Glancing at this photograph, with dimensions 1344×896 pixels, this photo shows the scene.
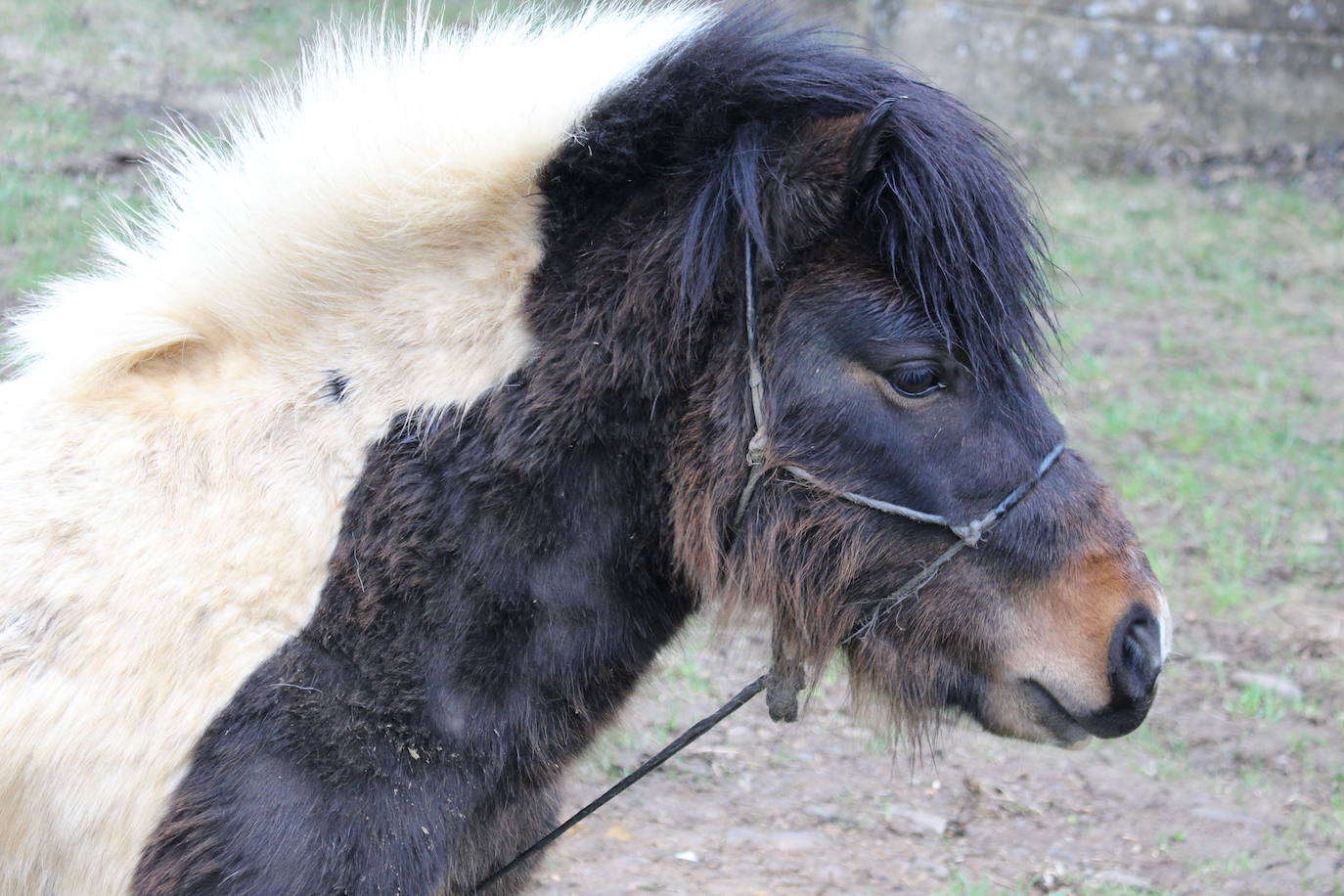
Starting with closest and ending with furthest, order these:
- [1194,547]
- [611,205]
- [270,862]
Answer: [270,862] < [611,205] < [1194,547]

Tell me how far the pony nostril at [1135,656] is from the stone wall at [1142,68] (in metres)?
9.15

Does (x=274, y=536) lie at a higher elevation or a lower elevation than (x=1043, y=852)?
higher

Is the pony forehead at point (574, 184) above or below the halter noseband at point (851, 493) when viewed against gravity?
above

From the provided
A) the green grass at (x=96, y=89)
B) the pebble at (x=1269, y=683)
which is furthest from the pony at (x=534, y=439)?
the green grass at (x=96, y=89)

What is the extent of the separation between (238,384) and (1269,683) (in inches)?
157

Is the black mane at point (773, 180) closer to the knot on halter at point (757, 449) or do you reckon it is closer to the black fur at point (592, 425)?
the black fur at point (592, 425)

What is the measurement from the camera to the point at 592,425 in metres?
2.08

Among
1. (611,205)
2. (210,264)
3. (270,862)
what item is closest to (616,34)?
(611,205)

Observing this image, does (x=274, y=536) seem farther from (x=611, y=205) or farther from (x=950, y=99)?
(x=950, y=99)

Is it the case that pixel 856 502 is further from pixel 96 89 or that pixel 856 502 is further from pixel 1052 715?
pixel 96 89

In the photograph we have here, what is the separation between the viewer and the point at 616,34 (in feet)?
7.42

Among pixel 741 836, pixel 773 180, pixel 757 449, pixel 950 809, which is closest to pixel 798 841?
pixel 741 836

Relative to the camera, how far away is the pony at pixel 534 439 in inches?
77.4

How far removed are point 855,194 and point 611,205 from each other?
0.43 metres
